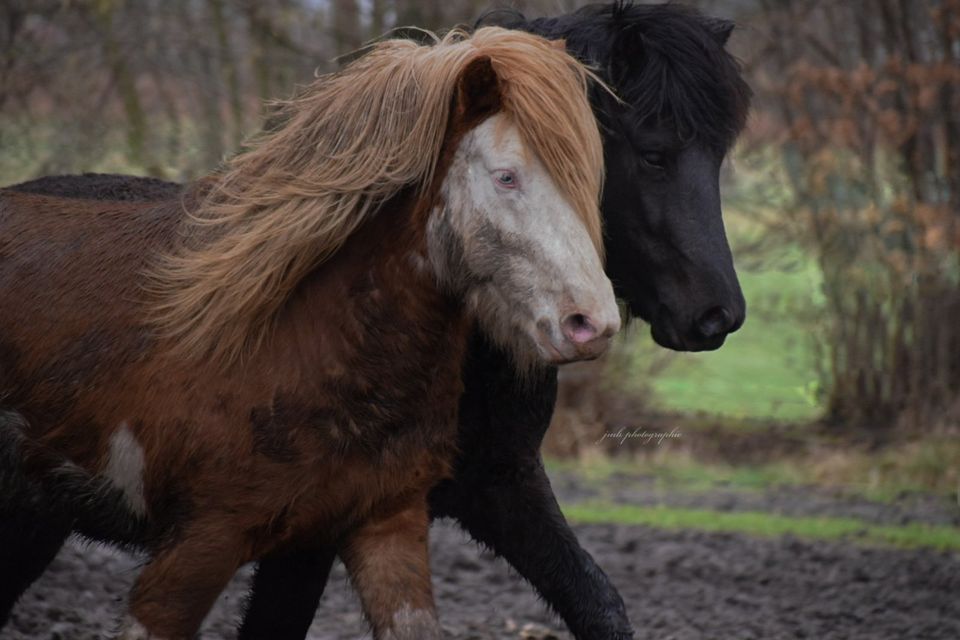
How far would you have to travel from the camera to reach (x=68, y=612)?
19.8ft

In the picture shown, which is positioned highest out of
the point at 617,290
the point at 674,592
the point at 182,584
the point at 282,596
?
the point at 617,290

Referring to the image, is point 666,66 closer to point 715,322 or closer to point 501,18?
point 501,18

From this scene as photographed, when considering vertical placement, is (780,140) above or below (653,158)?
below

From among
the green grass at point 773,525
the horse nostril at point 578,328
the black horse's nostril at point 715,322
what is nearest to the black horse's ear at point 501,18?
the black horse's nostril at point 715,322

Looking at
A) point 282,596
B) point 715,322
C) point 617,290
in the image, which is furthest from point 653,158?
point 282,596

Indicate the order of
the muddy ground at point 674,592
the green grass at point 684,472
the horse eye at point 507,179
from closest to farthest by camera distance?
the horse eye at point 507,179, the muddy ground at point 674,592, the green grass at point 684,472

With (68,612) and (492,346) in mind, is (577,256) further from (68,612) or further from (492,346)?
(68,612)

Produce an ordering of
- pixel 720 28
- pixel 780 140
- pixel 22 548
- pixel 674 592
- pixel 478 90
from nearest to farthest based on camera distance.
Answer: pixel 478 90, pixel 22 548, pixel 720 28, pixel 674 592, pixel 780 140

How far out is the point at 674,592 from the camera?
6.80 metres

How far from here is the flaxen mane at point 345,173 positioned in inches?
149

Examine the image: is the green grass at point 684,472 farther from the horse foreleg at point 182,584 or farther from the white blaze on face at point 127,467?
the horse foreleg at point 182,584

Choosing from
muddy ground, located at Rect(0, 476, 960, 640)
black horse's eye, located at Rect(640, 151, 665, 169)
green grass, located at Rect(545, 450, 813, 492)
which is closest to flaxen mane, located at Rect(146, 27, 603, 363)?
black horse's eye, located at Rect(640, 151, 665, 169)

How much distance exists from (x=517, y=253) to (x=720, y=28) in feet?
5.32

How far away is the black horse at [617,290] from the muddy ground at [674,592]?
979mm
